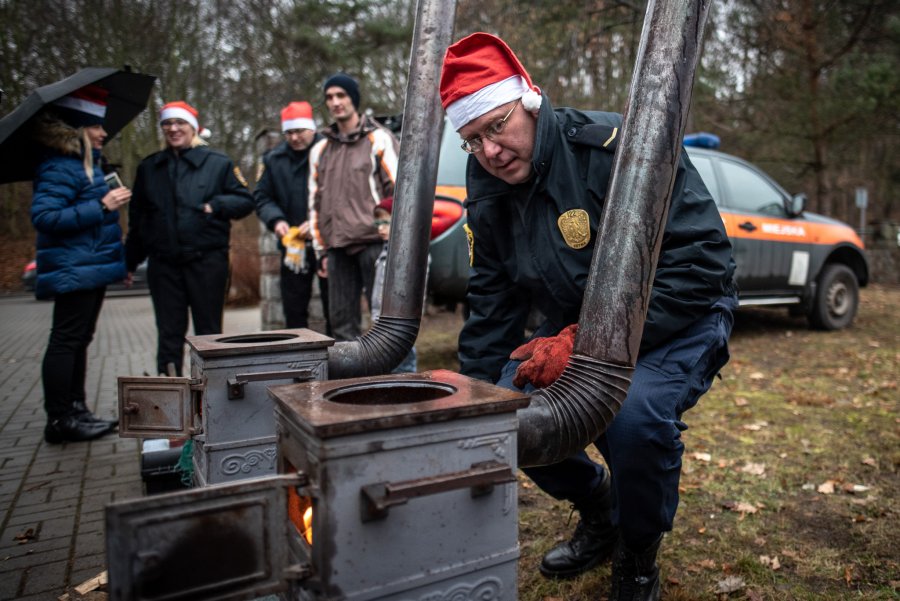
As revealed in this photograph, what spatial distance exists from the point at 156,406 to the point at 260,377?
36cm

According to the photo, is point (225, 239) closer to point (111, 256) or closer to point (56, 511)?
point (111, 256)

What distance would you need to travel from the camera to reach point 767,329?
27.0ft

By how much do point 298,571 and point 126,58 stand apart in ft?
54.9

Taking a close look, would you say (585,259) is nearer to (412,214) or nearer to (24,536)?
(412,214)

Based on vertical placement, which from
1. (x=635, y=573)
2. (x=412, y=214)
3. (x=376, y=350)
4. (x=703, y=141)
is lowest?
(x=635, y=573)

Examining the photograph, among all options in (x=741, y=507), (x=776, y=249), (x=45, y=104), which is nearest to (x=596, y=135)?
(x=741, y=507)

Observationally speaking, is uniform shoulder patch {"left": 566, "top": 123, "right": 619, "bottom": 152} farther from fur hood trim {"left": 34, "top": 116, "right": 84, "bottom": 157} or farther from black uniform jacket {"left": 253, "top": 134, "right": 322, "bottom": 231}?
black uniform jacket {"left": 253, "top": 134, "right": 322, "bottom": 231}

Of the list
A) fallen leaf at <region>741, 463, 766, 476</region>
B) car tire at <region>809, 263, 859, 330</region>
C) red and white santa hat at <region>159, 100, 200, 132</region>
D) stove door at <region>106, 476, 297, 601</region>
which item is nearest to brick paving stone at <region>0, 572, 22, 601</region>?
stove door at <region>106, 476, 297, 601</region>

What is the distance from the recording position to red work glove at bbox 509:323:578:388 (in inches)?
75.2

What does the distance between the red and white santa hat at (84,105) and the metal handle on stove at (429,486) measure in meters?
3.71

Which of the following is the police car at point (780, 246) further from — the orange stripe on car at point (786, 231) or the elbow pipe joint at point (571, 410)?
the elbow pipe joint at point (571, 410)

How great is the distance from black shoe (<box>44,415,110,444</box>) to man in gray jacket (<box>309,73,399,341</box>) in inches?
63.1

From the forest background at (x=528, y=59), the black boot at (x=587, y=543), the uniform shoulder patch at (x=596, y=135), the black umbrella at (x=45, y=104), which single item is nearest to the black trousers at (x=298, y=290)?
the black umbrella at (x=45, y=104)

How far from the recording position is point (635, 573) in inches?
84.9
